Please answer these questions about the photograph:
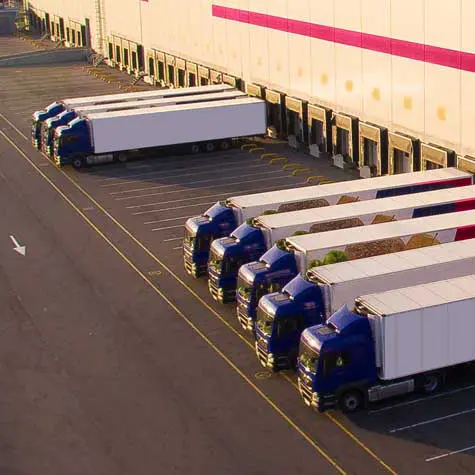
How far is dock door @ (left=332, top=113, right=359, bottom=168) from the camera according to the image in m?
57.1

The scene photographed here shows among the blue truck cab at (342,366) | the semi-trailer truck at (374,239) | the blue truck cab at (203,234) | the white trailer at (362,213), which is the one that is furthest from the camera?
the blue truck cab at (203,234)

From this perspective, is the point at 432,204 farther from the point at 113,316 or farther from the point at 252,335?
the point at 113,316

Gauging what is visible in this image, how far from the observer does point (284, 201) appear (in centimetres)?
4256

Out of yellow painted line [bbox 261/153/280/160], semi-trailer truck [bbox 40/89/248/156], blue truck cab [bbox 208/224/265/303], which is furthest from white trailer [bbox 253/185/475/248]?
semi-trailer truck [bbox 40/89/248/156]

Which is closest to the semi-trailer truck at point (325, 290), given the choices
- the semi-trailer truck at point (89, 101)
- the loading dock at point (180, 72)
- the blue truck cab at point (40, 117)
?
the blue truck cab at point (40, 117)

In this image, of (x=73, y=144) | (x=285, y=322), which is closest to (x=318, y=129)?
(x=73, y=144)

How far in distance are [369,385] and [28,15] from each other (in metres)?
118

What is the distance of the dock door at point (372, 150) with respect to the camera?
178ft

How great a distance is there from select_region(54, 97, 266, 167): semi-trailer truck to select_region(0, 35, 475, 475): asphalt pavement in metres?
7.76

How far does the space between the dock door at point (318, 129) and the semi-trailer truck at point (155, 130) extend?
3.24 meters

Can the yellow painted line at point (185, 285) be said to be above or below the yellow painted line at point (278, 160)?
below

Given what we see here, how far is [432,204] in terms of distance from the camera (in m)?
41.0

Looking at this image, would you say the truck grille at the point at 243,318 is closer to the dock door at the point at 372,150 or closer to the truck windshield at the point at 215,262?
the truck windshield at the point at 215,262

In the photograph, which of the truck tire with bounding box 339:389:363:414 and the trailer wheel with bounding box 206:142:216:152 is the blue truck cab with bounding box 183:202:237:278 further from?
the trailer wheel with bounding box 206:142:216:152
